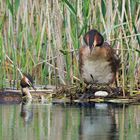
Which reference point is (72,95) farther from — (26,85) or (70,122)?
(70,122)

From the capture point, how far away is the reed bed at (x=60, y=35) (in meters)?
10.0

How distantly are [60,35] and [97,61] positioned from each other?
0.73m

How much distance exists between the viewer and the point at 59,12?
1027 centimetres

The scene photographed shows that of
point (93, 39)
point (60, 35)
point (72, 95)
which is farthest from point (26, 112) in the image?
point (60, 35)

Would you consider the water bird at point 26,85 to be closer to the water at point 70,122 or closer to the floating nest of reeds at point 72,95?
the floating nest of reeds at point 72,95

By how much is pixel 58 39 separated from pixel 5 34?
949 millimetres

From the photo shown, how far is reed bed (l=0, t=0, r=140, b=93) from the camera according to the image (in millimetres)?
10031

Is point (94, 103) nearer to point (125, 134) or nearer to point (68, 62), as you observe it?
point (68, 62)

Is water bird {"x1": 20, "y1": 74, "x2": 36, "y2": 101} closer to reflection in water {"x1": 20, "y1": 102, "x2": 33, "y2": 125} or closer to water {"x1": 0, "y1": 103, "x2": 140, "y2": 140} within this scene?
reflection in water {"x1": 20, "y1": 102, "x2": 33, "y2": 125}

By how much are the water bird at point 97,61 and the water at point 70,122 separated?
759 mm

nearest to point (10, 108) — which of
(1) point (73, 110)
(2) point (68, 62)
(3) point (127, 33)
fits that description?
(1) point (73, 110)

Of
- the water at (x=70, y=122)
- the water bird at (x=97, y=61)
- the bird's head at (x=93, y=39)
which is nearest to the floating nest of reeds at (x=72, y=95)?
the water bird at (x=97, y=61)

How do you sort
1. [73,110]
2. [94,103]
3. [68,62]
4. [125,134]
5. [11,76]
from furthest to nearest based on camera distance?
1. [11,76]
2. [68,62]
3. [94,103]
4. [73,110]
5. [125,134]

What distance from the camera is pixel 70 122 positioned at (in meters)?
7.39
